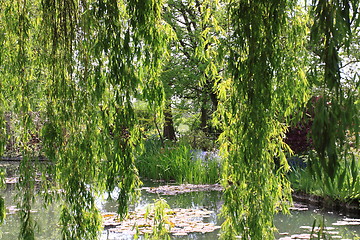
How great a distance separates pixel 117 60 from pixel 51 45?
2.89 ft

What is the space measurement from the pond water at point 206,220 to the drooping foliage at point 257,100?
1.10 meters

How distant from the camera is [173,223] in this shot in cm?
514

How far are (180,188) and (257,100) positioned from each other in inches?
208

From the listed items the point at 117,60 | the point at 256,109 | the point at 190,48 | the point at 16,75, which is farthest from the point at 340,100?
the point at 190,48

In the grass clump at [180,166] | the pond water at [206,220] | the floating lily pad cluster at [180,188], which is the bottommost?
the pond water at [206,220]

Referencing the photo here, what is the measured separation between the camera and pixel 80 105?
3.23m

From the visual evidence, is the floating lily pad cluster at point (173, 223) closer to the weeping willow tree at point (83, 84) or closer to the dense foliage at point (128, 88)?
the weeping willow tree at point (83, 84)

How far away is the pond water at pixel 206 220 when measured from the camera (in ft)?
15.8

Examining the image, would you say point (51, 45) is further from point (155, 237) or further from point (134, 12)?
point (155, 237)

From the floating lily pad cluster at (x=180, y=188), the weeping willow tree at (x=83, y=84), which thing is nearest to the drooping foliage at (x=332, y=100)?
the weeping willow tree at (x=83, y=84)

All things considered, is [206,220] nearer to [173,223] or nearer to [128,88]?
[173,223]

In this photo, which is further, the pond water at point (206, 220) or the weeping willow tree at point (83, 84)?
the pond water at point (206, 220)

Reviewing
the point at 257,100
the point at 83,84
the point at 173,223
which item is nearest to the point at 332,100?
the point at 257,100

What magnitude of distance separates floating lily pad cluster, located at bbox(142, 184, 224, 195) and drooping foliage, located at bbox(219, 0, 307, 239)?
4463 mm
